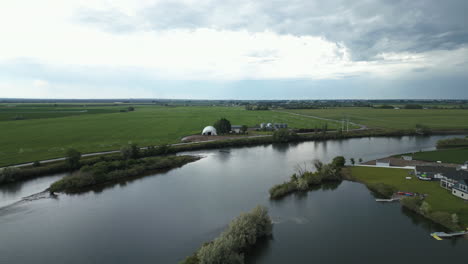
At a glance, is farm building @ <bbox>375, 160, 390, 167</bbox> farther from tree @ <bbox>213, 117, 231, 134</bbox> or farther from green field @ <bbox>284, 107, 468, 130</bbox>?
green field @ <bbox>284, 107, 468, 130</bbox>

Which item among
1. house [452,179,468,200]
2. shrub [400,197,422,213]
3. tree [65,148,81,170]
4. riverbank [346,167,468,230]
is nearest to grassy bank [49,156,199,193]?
tree [65,148,81,170]

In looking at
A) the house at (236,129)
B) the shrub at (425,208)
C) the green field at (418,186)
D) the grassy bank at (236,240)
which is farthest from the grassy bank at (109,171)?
the shrub at (425,208)

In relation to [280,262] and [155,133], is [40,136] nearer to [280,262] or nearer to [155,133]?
[155,133]

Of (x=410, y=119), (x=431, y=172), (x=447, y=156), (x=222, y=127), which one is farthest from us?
(x=410, y=119)

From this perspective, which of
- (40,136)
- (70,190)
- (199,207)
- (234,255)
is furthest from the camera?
(40,136)

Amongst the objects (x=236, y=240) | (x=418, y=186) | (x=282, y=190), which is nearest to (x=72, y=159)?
(x=282, y=190)

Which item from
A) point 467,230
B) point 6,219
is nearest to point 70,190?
point 6,219

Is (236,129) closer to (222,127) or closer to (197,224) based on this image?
(222,127)
